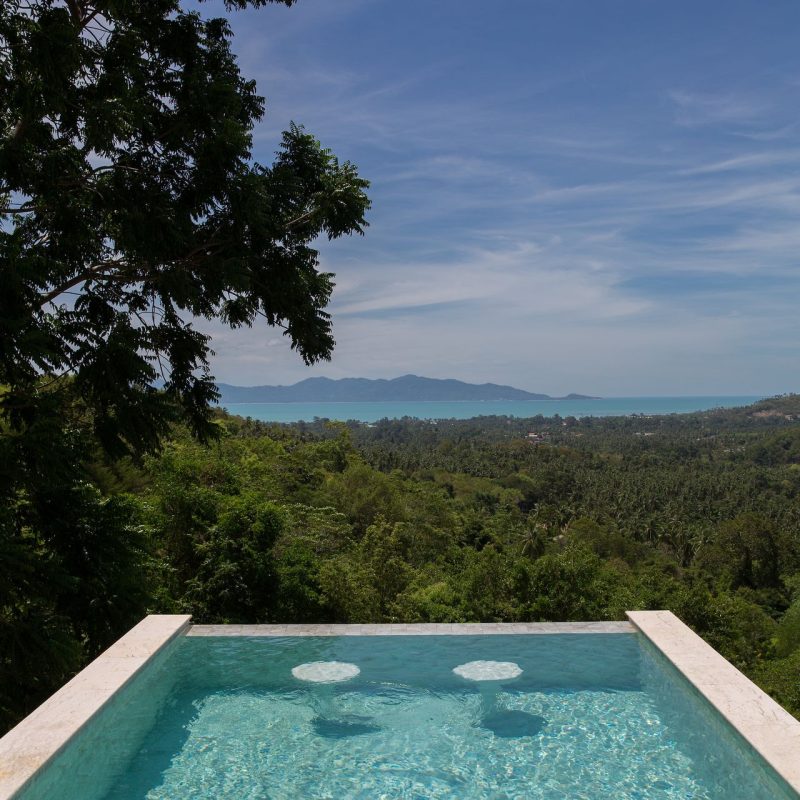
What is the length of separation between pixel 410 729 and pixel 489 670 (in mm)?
1116

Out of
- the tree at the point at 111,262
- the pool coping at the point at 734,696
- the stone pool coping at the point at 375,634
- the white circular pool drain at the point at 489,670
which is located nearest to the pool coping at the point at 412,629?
the stone pool coping at the point at 375,634

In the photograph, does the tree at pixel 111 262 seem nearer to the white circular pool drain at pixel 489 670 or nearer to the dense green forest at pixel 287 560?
the dense green forest at pixel 287 560

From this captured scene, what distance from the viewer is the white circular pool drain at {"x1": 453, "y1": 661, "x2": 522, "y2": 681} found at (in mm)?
5574

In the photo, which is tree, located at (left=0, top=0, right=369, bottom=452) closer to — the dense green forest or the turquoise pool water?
the dense green forest

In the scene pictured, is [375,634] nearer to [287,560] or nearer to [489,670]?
[489,670]

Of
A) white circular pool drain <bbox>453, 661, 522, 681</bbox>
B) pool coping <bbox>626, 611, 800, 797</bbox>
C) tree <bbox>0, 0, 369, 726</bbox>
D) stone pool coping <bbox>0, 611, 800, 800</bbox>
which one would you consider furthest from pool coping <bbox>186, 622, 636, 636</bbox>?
tree <bbox>0, 0, 369, 726</bbox>

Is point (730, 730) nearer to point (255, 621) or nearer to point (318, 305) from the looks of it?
point (318, 305)

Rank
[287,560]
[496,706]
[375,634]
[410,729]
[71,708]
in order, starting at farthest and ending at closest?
→ 1. [287,560]
2. [375,634]
3. [496,706]
4. [410,729]
5. [71,708]

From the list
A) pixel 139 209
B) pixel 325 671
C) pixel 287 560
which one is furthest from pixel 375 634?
pixel 287 560

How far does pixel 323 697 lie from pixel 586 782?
218 centimetres

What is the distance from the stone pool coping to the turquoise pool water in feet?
0.31

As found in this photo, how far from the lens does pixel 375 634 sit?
20.7 feet

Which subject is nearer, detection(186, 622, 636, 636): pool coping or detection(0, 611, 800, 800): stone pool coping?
detection(0, 611, 800, 800): stone pool coping

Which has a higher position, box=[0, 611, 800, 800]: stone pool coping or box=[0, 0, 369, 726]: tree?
box=[0, 0, 369, 726]: tree
